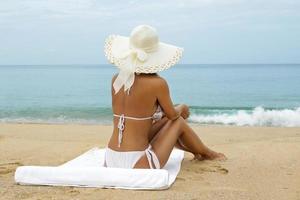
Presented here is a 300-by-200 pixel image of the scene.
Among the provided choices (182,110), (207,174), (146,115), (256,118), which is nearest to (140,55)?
(146,115)

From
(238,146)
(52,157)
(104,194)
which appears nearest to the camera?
(104,194)

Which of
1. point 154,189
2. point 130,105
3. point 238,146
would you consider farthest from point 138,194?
point 238,146

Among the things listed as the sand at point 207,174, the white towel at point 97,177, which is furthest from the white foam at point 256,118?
the white towel at point 97,177

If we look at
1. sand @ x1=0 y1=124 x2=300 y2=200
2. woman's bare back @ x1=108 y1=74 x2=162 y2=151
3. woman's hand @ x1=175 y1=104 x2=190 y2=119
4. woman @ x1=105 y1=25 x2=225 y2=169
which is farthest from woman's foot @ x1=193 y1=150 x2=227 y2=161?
woman's bare back @ x1=108 y1=74 x2=162 y2=151

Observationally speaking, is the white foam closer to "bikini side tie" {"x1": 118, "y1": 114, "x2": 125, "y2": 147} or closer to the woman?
the woman

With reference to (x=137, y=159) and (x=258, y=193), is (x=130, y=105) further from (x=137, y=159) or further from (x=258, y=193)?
(x=258, y=193)

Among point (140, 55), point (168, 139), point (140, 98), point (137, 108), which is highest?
point (140, 55)

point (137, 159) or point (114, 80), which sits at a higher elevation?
point (114, 80)

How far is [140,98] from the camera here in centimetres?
449

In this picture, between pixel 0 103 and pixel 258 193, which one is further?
pixel 0 103

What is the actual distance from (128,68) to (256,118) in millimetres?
11359

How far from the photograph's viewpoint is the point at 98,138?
8914 mm

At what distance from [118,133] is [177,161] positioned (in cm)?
105

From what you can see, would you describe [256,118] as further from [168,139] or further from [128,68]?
[128,68]
